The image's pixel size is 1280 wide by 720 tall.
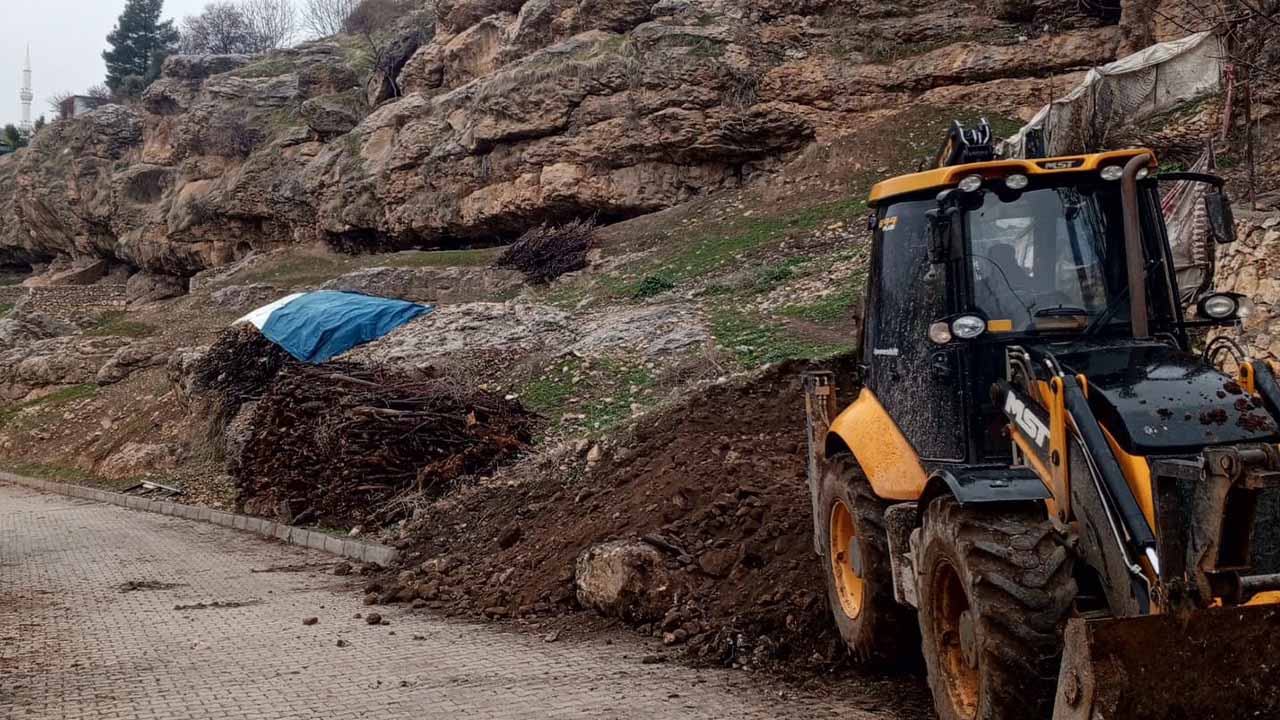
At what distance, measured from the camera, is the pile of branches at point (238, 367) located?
1900 cm

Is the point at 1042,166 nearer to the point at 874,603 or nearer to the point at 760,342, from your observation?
the point at 874,603

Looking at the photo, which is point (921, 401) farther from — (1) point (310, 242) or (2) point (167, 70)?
(2) point (167, 70)

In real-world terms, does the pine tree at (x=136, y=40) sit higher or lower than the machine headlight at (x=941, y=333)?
higher

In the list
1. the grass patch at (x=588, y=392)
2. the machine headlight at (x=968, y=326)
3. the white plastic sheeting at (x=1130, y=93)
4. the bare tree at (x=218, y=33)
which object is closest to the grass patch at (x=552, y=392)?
the grass patch at (x=588, y=392)

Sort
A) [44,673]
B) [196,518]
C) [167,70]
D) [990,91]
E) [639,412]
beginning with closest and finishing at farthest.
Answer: [44,673], [639,412], [196,518], [990,91], [167,70]

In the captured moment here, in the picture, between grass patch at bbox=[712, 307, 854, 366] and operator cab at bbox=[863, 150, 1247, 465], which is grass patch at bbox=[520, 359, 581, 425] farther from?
operator cab at bbox=[863, 150, 1247, 465]

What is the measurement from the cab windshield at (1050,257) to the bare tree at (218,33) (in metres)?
71.3

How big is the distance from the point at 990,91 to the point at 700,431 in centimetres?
1627

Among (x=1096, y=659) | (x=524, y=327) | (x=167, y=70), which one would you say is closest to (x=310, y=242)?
(x=167, y=70)

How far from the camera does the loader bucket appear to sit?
3.14 meters

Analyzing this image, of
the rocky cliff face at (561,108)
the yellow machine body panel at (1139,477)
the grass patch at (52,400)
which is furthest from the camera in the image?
the grass patch at (52,400)

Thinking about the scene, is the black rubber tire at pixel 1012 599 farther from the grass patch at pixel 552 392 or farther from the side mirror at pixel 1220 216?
the grass patch at pixel 552 392

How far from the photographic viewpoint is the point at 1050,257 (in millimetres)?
4918

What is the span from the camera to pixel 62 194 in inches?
2013
